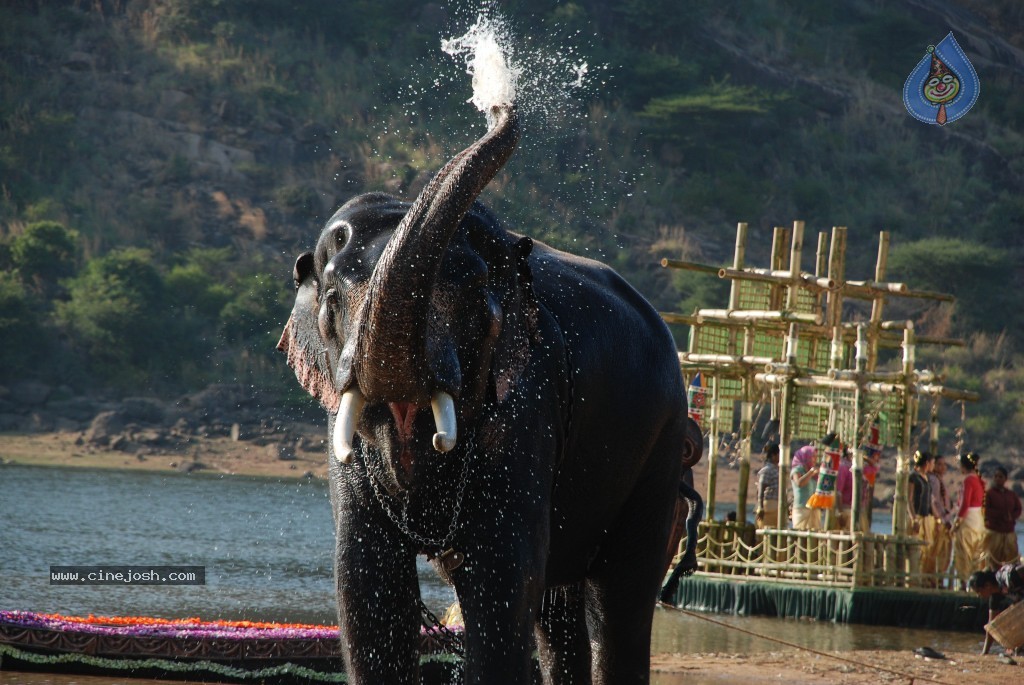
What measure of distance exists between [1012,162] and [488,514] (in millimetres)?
69232

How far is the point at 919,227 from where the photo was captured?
2512 inches

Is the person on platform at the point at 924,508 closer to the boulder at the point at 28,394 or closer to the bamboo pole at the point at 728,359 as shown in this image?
the bamboo pole at the point at 728,359

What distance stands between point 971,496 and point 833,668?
5.84 metres

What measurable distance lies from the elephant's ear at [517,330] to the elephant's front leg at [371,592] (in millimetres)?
465

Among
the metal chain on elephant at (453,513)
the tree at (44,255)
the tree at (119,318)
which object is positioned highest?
the tree at (44,255)

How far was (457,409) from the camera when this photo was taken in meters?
3.86

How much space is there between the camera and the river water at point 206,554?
14.2 meters

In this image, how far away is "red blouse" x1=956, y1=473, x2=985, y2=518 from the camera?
1623 cm

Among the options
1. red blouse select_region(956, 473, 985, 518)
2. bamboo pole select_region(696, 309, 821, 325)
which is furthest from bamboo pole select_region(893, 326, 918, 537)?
bamboo pole select_region(696, 309, 821, 325)

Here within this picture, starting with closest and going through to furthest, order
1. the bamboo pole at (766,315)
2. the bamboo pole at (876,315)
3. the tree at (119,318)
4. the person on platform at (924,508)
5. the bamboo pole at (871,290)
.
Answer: the person on platform at (924,508)
the bamboo pole at (871,290)
the bamboo pole at (766,315)
the bamboo pole at (876,315)
the tree at (119,318)

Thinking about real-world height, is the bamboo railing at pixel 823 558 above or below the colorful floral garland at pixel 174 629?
above

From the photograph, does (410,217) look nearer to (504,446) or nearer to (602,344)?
(504,446)

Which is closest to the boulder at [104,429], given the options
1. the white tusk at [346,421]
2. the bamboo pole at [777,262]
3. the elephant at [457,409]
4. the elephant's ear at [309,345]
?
the bamboo pole at [777,262]

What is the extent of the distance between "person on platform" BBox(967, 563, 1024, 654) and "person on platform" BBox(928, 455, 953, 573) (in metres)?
2.20
